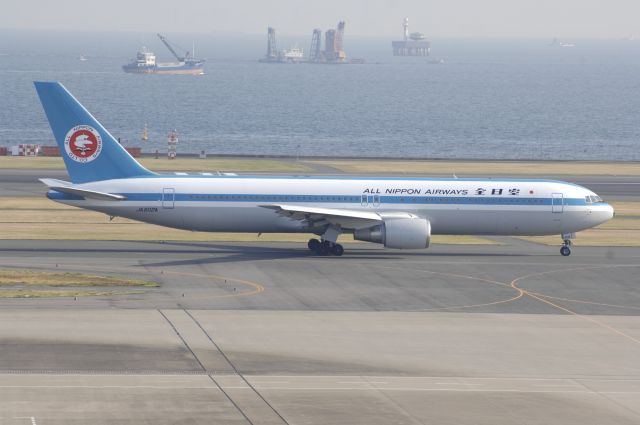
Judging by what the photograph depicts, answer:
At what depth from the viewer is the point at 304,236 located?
69.3 metres

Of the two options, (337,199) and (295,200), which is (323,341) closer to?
(295,200)

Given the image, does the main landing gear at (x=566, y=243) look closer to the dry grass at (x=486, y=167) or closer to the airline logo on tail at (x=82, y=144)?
the airline logo on tail at (x=82, y=144)

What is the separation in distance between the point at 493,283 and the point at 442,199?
31.1ft

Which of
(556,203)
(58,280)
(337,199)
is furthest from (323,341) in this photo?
(556,203)

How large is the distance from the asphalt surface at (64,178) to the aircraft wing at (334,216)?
30.5 m

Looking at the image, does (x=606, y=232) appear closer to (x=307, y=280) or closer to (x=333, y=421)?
(x=307, y=280)

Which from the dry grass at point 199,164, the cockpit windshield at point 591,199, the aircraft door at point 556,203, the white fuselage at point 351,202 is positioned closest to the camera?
the white fuselage at point 351,202

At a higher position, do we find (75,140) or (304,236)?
(75,140)

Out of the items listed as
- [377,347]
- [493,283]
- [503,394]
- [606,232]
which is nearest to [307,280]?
[493,283]

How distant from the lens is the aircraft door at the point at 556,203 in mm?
64500

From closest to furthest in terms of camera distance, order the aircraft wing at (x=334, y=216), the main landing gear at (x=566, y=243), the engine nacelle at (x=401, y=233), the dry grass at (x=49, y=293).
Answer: the dry grass at (x=49, y=293) → the aircraft wing at (x=334, y=216) → the engine nacelle at (x=401, y=233) → the main landing gear at (x=566, y=243)

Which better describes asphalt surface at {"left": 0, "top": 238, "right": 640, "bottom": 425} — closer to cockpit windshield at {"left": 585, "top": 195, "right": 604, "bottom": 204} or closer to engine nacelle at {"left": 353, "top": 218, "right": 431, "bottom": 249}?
engine nacelle at {"left": 353, "top": 218, "right": 431, "bottom": 249}

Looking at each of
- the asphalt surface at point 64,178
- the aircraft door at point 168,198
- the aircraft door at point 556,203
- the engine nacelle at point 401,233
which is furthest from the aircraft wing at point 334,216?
the asphalt surface at point 64,178

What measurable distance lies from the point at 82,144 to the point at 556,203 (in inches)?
1052
